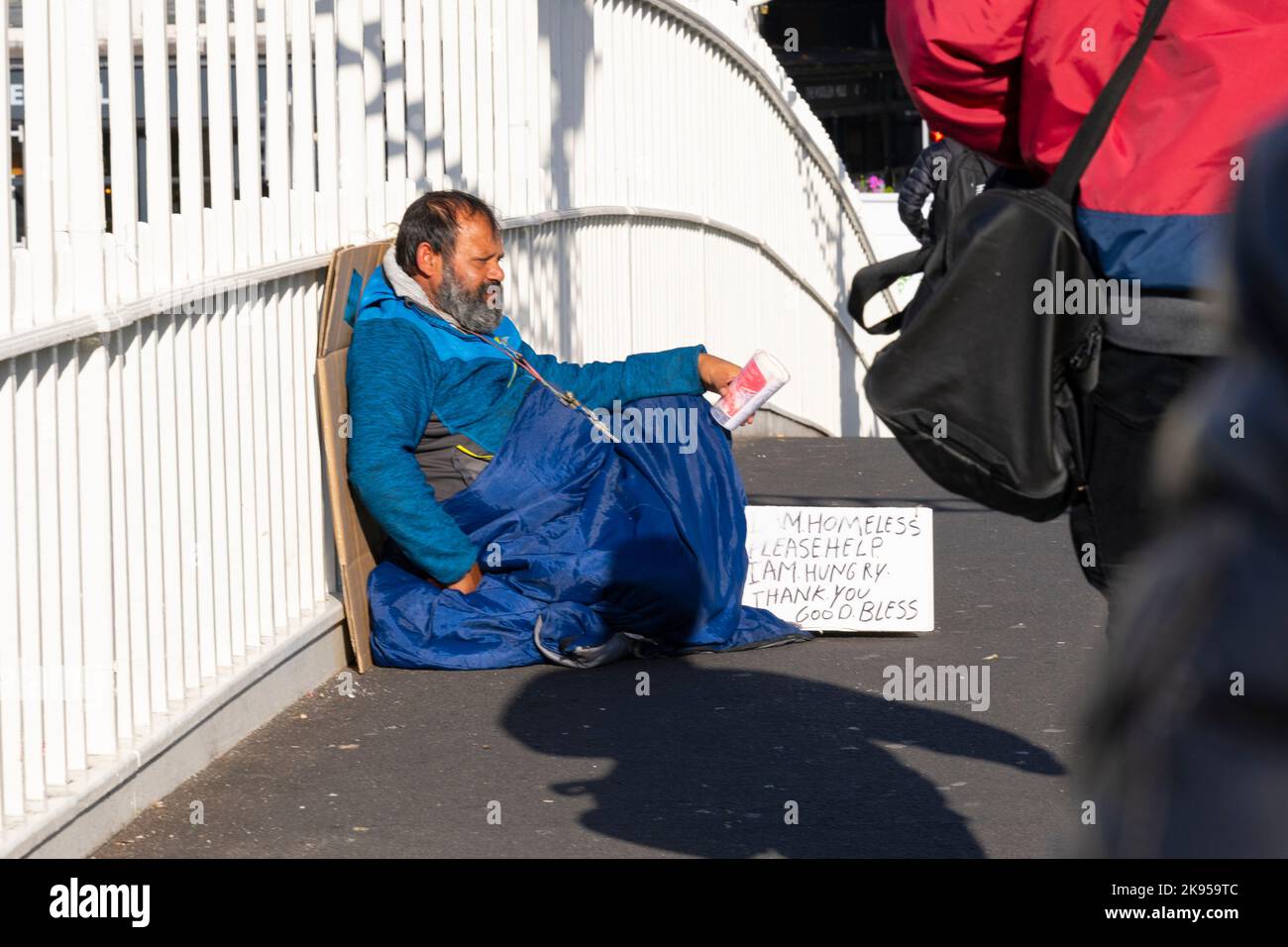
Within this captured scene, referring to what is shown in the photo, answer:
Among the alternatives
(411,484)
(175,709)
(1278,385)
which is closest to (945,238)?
(1278,385)

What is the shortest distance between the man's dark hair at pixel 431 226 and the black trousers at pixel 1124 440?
11.6 feet

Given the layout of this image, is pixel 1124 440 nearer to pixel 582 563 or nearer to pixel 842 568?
pixel 582 563

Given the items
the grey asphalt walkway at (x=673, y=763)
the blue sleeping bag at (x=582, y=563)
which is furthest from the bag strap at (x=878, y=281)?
the blue sleeping bag at (x=582, y=563)

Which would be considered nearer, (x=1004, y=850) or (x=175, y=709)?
(x=1004, y=850)

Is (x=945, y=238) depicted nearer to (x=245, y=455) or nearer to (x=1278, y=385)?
(x=1278, y=385)

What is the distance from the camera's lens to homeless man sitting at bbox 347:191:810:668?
570 cm

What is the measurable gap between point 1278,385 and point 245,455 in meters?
4.55

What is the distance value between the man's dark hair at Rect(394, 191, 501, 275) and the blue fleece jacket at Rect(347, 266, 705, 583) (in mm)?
109

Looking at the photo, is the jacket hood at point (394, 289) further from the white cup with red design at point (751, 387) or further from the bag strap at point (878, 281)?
the bag strap at point (878, 281)

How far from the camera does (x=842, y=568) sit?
21.1ft

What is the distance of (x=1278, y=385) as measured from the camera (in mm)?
637

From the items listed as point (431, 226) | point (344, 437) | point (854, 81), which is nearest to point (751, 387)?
point (431, 226)
